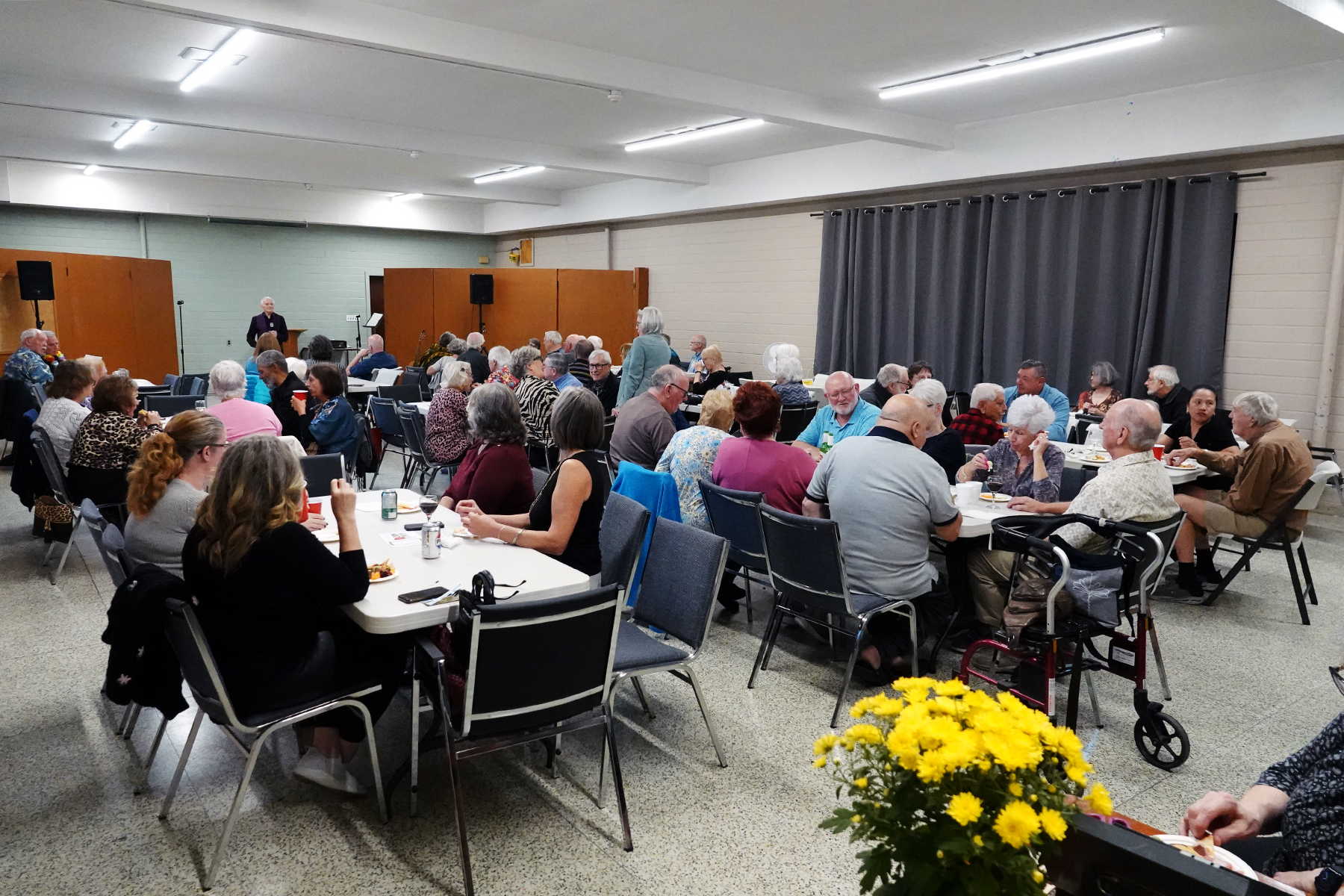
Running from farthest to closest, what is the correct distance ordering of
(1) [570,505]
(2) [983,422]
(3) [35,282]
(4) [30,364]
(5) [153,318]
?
(5) [153,318], (3) [35,282], (4) [30,364], (2) [983,422], (1) [570,505]

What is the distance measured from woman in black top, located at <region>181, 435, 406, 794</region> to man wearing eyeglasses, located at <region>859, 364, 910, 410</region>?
4025mm

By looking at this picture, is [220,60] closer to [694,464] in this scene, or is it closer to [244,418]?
[244,418]

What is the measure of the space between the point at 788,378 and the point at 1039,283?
3.19 metres

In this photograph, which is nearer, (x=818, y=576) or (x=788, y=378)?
(x=818, y=576)

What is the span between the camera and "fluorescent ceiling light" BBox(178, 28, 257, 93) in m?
6.07

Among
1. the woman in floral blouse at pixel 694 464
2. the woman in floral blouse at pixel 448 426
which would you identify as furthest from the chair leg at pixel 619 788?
the woman in floral blouse at pixel 448 426

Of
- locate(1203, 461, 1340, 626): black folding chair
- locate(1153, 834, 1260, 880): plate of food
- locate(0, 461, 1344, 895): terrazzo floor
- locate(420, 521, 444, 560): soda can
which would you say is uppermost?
locate(420, 521, 444, 560): soda can

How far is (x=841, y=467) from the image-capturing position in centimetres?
351

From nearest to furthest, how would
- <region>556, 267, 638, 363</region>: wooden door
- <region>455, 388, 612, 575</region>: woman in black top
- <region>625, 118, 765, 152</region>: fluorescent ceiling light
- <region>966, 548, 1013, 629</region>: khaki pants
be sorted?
<region>455, 388, 612, 575</region>: woman in black top, <region>966, 548, 1013, 629</region>: khaki pants, <region>625, 118, 765, 152</region>: fluorescent ceiling light, <region>556, 267, 638, 363</region>: wooden door

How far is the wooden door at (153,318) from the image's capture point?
39.1 feet

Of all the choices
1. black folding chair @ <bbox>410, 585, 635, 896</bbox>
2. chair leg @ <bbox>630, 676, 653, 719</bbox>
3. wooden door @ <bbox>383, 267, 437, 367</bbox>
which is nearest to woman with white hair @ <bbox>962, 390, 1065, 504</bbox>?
chair leg @ <bbox>630, 676, 653, 719</bbox>

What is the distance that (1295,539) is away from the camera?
15.4ft

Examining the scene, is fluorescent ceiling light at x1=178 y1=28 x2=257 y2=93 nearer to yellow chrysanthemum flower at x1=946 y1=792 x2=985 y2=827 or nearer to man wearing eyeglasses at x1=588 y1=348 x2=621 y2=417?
man wearing eyeglasses at x1=588 y1=348 x2=621 y2=417

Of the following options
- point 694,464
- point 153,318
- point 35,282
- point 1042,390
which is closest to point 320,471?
point 694,464
